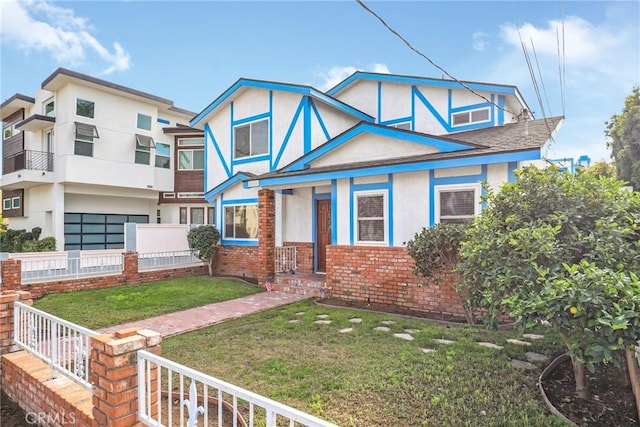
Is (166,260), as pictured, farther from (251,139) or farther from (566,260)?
(566,260)

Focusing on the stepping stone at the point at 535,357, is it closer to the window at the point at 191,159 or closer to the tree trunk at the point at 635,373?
A: the tree trunk at the point at 635,373

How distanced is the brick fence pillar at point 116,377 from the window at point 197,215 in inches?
668

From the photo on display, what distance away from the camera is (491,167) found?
695 cm

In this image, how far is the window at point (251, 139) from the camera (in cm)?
1311

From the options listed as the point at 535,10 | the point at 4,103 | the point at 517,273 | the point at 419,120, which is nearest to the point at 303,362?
the point at 517,273

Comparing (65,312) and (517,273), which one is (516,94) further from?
(65,312)

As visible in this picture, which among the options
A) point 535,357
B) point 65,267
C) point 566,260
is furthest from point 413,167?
point 65,267

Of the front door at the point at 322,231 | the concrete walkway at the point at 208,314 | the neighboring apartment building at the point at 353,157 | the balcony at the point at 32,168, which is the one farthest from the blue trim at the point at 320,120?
the balcony at the point at 32,168

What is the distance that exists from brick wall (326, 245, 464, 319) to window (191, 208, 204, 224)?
482 inches

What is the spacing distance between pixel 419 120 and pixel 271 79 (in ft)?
18.4

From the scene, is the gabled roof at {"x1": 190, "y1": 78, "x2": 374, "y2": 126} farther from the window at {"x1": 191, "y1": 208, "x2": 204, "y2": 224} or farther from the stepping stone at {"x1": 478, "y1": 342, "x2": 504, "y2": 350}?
the stepping stone at {"x1": 478, "y1": 342, "x2": 504, "y2": 350}

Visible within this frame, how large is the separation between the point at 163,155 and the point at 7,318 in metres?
15.9

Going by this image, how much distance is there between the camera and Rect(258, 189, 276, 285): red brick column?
10.7 metres

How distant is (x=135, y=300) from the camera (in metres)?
8.80
